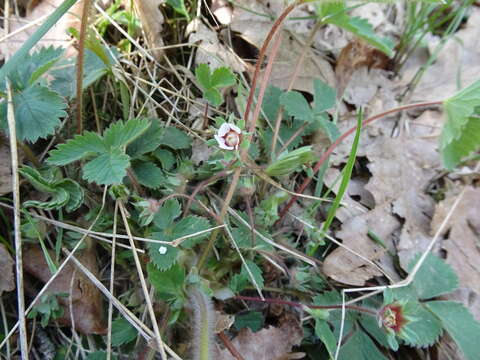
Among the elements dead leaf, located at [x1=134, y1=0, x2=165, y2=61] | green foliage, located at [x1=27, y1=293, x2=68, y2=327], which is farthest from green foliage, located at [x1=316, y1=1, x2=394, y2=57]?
green foliage, located at [x1=27, y1=293, x2=68, y2=327]

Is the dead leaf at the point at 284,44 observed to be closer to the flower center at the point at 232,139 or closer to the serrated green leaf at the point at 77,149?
the flower center at the point at 232,139

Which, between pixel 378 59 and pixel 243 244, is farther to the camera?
pixel 378 59

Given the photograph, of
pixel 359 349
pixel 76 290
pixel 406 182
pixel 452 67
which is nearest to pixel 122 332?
pixel 76 290

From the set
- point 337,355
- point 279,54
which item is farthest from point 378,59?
point 337,355

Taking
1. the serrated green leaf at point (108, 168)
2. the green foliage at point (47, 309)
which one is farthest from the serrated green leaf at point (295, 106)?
the green foliage at point (47, 309)

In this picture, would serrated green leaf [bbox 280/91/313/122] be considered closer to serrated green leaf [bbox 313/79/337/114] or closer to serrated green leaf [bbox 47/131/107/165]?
serrated green leaf [bbox 313/79/337/114]

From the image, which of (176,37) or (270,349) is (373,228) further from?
(176,37)
